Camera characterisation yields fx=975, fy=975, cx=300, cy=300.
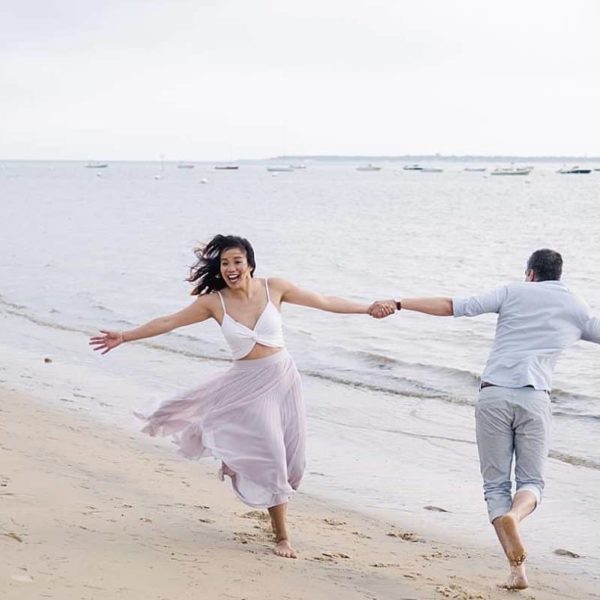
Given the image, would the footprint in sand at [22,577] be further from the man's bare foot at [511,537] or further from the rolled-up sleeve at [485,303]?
the rolled-up sleeve at [485,303]

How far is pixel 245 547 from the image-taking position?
19.3 ft

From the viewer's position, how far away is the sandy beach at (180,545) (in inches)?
195

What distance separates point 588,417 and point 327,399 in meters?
3.12

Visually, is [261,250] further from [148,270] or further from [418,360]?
[418,360]

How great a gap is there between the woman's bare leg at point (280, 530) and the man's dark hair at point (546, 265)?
2.08 m

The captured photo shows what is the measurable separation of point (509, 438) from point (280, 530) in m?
1.48

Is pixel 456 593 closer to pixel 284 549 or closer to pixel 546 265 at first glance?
pixel 284 549

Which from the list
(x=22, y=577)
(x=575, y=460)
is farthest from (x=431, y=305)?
(x=575, y=460)

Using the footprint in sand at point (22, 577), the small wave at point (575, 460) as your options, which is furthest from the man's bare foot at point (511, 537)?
the small wave at point (575, 460)

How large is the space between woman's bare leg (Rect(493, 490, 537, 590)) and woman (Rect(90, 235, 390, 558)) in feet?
4.15

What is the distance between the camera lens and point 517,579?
5.67m

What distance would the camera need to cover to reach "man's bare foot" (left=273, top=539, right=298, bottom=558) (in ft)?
19.0

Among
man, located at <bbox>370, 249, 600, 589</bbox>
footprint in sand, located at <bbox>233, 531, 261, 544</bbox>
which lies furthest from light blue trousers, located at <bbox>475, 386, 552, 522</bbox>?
footprint in sand, located at <bbox>233, 531, 261, 544</bbox>

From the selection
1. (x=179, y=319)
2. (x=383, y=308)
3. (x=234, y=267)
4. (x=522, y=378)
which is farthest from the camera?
(x=383, y=308)
